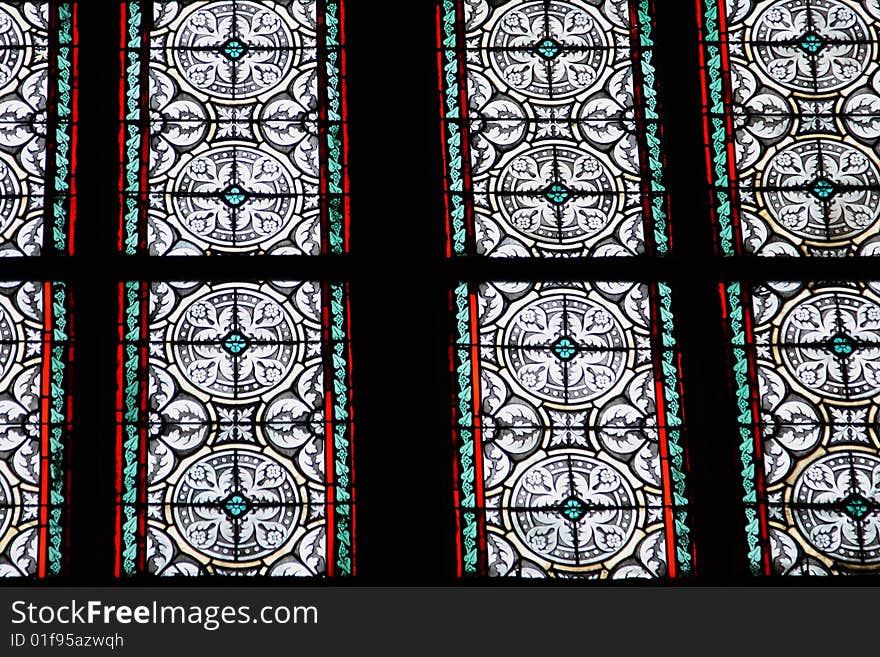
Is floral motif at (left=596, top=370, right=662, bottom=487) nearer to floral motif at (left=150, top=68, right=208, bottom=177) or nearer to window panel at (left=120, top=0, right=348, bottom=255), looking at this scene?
window panel at (left=120, top=0, right=348, bottom=255)

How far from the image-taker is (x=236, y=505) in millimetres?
6570

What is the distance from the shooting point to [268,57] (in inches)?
287

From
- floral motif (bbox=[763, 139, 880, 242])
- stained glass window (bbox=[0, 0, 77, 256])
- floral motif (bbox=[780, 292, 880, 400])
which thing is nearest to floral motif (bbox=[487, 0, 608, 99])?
floral motif (bbox=[763, 139, 880, 242])

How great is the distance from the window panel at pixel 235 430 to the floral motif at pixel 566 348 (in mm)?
608

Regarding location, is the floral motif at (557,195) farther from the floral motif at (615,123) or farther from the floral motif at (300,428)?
the floral motif at (300,428)

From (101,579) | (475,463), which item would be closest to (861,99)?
(475,463)

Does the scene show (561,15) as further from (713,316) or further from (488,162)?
(713,316)

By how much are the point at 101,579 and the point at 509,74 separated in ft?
7.83

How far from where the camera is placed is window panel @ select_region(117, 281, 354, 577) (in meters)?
6.52

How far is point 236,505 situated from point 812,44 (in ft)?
9.10

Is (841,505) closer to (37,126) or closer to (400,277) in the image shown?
(400,277)

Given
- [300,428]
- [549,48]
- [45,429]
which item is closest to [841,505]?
[300,428]

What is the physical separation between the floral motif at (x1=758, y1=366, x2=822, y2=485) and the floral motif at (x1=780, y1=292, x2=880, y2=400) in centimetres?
8

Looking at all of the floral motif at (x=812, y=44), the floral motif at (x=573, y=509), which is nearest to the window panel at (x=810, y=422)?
the floral motif at (x=573, y=509)
